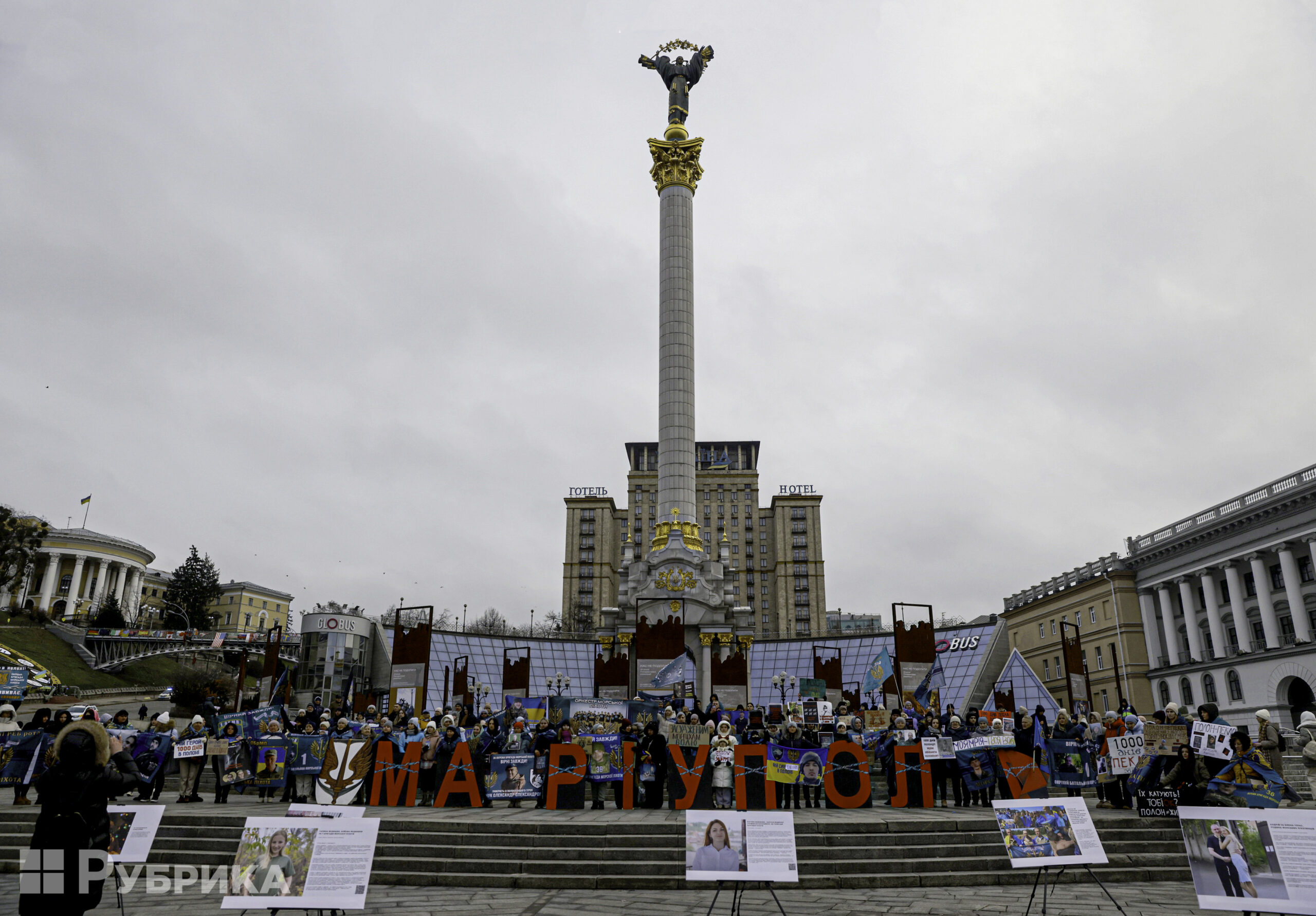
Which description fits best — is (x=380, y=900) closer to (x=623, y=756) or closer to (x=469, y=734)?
(x=623, y=756)

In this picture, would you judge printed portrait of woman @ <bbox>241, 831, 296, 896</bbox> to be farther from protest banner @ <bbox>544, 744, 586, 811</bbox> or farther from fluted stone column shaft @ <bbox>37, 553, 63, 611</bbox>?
fluted stone column shaft @ <bbox>37, 553, 63, 611</bbox>

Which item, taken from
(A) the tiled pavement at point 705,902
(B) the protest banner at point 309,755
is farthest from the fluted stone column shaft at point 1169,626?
Answer: (B) the protest banner at point 309,755

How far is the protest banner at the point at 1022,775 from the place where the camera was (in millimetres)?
15047

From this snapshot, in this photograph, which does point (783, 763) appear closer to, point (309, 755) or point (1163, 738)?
point (1163, 738)

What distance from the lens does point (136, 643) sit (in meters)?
68.1

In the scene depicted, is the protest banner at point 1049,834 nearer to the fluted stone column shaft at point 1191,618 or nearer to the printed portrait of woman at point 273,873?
the printed portrait of woman at point 273,873

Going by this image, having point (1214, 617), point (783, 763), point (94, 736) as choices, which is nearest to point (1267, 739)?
point (783, 763)

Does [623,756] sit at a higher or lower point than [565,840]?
higher

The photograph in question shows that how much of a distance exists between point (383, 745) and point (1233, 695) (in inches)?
2224

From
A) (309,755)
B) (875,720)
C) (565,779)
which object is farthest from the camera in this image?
(875,720)

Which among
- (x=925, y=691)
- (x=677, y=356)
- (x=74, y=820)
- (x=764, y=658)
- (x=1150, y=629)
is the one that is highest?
(x=677, y=356)

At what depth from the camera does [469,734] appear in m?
18.1

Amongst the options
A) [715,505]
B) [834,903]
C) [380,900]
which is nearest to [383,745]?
[380,900]

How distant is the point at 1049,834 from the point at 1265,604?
54.9m
